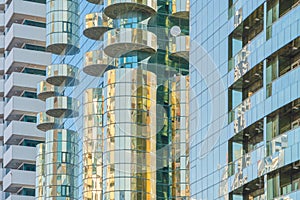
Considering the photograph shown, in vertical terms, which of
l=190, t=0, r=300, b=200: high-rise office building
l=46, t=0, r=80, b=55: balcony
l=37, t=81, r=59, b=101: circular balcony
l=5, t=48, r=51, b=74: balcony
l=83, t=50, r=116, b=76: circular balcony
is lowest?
l=190, t=0, r=300, b=200: high-rise office building

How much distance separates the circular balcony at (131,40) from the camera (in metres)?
94.4

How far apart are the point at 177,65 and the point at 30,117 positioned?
4028 cm

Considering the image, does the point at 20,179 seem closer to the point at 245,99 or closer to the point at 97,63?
the point at 97,63

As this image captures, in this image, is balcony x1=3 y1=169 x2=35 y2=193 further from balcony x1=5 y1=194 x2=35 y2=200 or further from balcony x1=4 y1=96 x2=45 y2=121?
balcony x1=4 y1=96 x2=45 y2=121

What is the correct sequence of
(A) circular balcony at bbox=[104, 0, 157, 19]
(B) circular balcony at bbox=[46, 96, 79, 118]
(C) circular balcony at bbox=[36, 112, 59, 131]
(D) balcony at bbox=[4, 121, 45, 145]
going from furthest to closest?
(D) balcony at bbox=[4, 121, 45, 145]
(C) circular balcony at bbox=[36, 112, 59, 131]
(B) circular balcony at bbox=[46, 96, 79, 118]
(A) circular balcony at bbox=[104, 0, 157, 19]

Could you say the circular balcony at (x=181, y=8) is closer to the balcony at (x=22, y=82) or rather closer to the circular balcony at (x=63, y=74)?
the circular balcony at (x=63, y=74)

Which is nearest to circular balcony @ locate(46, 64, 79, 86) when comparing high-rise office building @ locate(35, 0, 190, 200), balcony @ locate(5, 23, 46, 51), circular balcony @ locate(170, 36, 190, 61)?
high-rise office building @ locate(35, 0, 190, 200)

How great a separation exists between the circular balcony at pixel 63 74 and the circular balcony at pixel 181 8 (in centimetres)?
1484

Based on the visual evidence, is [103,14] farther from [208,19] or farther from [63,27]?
[208,19]

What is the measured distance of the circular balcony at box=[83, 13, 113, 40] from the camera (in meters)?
98.8

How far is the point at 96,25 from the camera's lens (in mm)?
99938

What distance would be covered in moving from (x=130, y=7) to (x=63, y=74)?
48.8 ft

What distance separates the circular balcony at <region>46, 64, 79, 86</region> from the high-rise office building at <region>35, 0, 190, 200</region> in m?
0.34

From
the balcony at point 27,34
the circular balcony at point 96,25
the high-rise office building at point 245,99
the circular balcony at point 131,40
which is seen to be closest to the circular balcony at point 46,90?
the circular balcony at point 96,25
